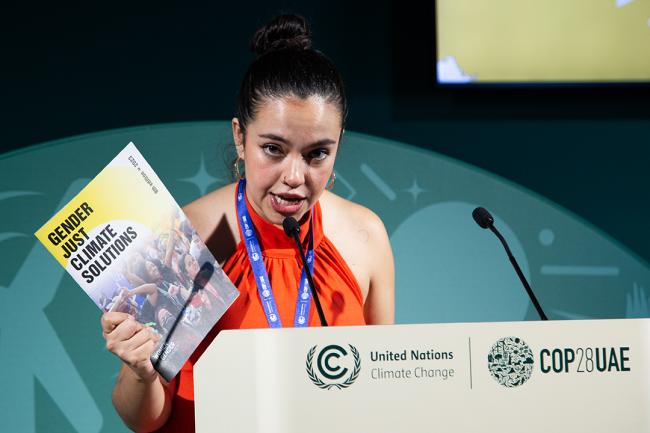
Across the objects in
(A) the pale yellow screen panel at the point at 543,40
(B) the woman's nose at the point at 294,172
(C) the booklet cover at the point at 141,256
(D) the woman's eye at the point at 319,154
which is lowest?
(C) the booklet cover at the point at 141,256

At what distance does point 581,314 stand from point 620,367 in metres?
1.78

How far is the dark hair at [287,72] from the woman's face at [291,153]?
3 cm

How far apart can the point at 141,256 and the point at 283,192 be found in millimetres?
559

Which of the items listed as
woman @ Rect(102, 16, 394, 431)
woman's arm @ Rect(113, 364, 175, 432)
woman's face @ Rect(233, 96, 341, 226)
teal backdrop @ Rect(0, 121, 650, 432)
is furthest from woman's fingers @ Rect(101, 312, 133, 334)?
teal backdrop @ Rect(0, 121, 650, 432)

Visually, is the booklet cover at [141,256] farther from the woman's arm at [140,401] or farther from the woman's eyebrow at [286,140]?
the woman's eyebrow at [286,140]

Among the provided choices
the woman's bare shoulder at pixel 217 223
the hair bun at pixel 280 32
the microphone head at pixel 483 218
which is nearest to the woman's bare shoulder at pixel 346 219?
the woman's bare shoulder at pixel 217 223

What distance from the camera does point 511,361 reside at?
1.30 metres

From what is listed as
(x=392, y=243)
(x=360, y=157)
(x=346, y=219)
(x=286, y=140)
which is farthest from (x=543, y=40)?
(x=286, y=140)

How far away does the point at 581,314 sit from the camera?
9.95ft

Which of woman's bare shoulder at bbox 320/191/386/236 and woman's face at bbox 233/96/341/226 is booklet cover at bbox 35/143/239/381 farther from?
woman's bare shoulder at bbox 320/191/386/236

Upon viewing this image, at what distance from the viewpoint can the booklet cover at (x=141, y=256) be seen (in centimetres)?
141

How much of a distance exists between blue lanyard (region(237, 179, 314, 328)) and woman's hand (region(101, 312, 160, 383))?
0.47 metres

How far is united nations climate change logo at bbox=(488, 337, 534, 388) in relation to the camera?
129cm

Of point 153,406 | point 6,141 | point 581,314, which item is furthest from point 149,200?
point 581,314
